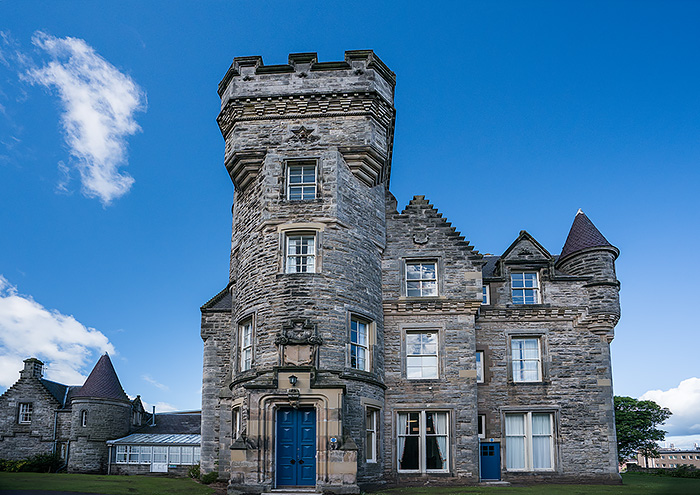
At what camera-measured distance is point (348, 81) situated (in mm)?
23125

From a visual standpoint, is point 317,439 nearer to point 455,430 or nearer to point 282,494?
point 282,494

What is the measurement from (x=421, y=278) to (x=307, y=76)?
884 cm

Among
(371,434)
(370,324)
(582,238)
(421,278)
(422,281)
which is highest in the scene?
(582,238)

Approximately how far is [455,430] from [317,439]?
6267mm

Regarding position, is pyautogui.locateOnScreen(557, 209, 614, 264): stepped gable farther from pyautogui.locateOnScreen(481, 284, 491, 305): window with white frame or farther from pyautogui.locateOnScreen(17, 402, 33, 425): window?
pyautogui.locateOnScreen(17, 402, 33, 425): window

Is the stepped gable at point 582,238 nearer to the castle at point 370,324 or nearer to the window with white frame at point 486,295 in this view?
the castle at point 370,324

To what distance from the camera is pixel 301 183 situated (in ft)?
73.8

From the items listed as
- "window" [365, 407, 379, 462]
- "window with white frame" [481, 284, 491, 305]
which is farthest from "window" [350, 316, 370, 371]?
"window with white frame" [481, 284, 491, 305]

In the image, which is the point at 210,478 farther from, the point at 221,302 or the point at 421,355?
the point at 421,355

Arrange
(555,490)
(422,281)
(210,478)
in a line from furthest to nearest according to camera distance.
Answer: (422,281) → (210,478) → (555,490)

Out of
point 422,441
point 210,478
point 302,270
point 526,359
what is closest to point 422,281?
point 526,359

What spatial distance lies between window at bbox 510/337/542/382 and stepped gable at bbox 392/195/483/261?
3.91m

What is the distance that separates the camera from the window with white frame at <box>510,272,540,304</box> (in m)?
25.8

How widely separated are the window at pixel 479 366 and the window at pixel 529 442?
5.65 feet
